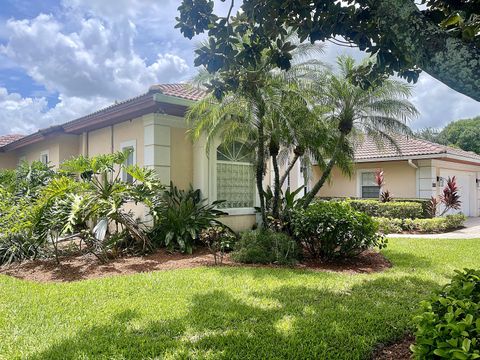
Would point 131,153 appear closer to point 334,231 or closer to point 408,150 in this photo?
point 334,231

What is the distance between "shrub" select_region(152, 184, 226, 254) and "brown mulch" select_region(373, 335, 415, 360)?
6.02m

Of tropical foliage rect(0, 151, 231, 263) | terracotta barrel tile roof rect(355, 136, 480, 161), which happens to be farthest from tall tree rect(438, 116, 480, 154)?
tropical foliage rect(0, 151, 231, 263)

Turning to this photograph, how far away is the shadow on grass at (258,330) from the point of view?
361cm

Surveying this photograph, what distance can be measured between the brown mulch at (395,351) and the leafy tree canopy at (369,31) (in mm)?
2624

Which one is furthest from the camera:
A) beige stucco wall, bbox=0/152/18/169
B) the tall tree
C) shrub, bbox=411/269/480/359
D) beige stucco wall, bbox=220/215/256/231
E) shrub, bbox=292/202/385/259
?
the tall tree

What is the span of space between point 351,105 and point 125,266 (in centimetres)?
750

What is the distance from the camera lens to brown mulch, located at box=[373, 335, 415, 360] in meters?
3.61

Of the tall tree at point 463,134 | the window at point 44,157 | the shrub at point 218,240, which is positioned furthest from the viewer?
the tall tree at point 463,134

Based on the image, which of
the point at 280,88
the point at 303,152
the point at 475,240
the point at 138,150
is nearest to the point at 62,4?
the point at 138,150

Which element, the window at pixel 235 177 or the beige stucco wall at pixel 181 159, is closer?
the beige stucco wall at pixel 181 159

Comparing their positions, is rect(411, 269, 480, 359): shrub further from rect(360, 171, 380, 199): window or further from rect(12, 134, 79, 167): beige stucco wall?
rect(360, 171, 380, 199): window

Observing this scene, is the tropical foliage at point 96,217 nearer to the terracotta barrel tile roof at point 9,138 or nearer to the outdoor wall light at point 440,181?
the outdoor wall light at point 440,181

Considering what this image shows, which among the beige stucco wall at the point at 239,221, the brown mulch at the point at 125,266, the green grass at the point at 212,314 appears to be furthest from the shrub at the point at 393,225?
the green grass at the point at 212,314

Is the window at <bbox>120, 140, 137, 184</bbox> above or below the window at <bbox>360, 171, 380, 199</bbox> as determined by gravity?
above
